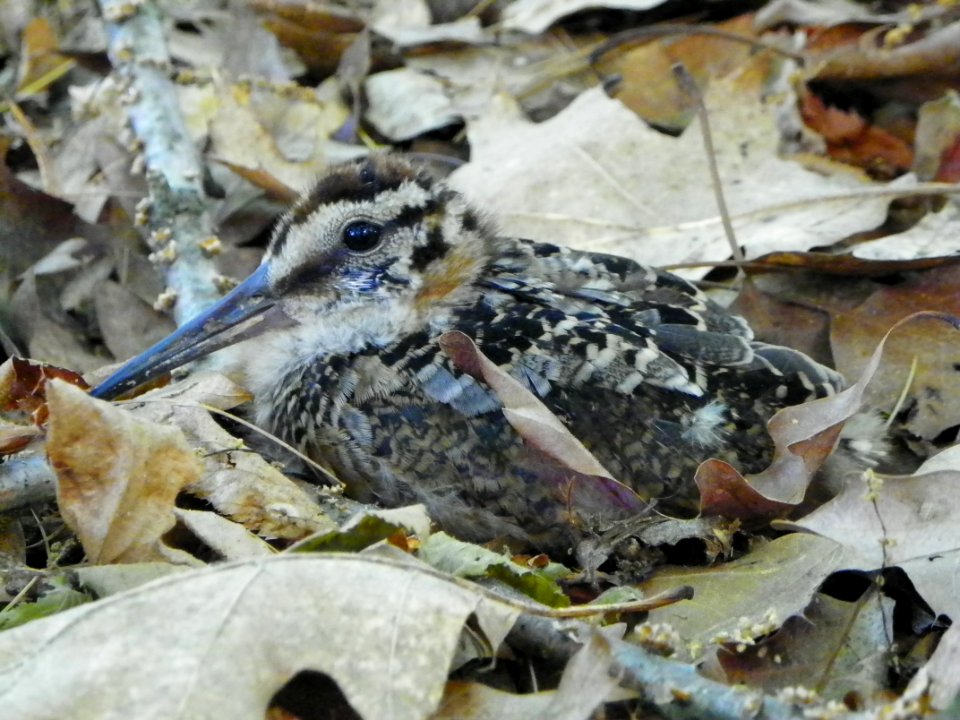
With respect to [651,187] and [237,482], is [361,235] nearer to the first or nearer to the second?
[237,482]

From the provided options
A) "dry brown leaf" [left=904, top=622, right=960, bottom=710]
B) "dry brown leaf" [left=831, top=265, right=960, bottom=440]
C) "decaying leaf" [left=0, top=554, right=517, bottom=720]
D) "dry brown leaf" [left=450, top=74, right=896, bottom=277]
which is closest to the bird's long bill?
"dry brown leaf" [left=450, top=74, right=896, bottom=277]

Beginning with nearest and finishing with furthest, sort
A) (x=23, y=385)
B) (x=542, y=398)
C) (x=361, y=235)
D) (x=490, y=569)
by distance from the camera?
1. (x=490, y=569)
2. (x=542, y=398)
3. (x=23, y=385)
4. (x=361, y=235)

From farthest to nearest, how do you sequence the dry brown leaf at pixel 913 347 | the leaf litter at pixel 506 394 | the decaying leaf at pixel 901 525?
the dry brown leaf at pixel 913 347, the decaying leaf at pixel 901 525, the leaf litter at pixel 506 394

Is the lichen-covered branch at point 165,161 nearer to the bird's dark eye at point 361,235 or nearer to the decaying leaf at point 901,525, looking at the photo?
the bird's dark eye at point 361,235

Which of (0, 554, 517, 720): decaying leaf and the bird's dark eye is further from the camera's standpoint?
the bird's dark eye

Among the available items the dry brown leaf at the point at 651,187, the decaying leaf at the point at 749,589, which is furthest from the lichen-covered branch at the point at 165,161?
the decaying leaf at the point at 749,589

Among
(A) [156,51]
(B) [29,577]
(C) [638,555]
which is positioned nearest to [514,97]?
(A) [156,51]

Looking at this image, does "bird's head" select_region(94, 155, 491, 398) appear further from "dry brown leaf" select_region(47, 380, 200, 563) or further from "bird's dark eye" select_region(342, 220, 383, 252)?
"dry brown leaf" select_region(47, 380, 200, 563)

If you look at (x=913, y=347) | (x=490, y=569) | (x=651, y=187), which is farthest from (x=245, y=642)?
(x=651, y=187)
